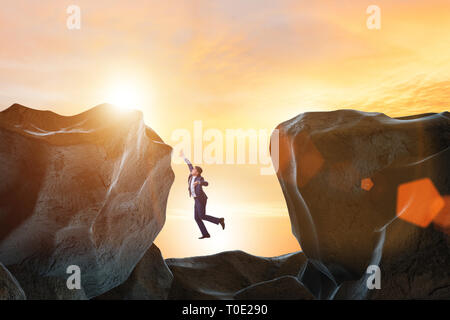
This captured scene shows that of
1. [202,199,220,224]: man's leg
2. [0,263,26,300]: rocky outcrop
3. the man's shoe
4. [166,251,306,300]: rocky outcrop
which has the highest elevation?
[0,263,26,300]: rocky outcrop

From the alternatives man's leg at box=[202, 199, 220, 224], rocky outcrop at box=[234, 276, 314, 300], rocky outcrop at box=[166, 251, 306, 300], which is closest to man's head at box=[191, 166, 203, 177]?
man's leg at box=[202, 199, 220, 224]

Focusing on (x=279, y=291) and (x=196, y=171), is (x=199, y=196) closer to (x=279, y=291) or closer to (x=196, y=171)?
(x=196, y=171)

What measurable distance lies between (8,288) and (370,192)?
7073 millimetres

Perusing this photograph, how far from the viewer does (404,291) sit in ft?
23.9

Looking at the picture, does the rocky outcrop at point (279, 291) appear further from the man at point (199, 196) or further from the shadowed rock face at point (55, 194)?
the shadowed rock face at point (55, 194)

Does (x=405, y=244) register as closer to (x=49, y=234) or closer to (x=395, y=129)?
(x=395, y=129)

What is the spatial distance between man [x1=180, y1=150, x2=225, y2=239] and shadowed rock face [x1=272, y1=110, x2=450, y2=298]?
261 centimetres

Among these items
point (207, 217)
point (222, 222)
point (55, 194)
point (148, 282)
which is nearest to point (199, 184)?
point (207, 217)

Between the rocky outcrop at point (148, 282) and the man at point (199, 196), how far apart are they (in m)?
1.42

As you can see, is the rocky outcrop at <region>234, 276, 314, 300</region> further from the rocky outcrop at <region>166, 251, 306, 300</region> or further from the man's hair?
the man's hair

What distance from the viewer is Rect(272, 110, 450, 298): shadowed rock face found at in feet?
24.3

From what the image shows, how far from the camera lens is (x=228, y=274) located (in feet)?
39.9
